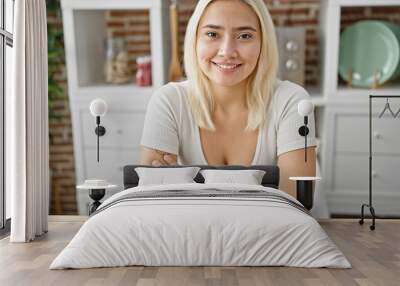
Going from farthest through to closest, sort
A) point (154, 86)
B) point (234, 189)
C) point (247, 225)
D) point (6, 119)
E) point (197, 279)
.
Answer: point (154, 86) < point (6, 119) < point (234, 189) < point (247, 225) < point (197, 279)

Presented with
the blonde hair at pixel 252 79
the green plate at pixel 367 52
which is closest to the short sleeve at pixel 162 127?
the blonde hair at pixel 252 79

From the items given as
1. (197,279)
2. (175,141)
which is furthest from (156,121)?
(197,279)

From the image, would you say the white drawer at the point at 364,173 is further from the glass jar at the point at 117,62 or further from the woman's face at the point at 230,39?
the glass jar at the point at 117,62

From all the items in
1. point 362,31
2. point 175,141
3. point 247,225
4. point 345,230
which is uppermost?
point 362,31

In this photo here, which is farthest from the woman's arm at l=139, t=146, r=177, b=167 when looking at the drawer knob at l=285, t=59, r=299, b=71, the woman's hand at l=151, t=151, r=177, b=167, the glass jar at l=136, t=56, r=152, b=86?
the drawer knob at l=285, t=59, r=299, b=71

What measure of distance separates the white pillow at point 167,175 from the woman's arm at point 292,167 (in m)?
0.61

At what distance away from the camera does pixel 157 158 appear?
437 centimetres

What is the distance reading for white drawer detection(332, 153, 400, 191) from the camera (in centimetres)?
524

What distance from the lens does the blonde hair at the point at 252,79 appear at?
4.35m

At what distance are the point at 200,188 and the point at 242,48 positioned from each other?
1.30 meters

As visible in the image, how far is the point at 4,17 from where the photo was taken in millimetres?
4391

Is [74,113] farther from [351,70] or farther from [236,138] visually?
[351,70]

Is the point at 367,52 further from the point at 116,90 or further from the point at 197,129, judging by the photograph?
the point at 116,90

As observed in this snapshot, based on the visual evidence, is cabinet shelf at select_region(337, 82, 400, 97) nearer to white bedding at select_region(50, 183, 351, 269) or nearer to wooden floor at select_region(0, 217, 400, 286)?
wooden floor at select_region(0, 217, 400, 286)
